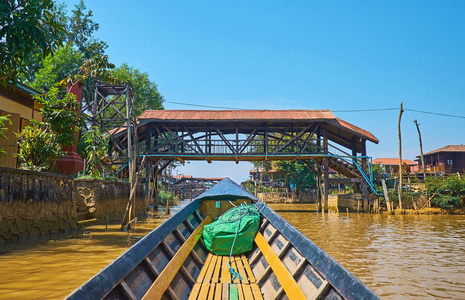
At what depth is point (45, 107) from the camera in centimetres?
1044

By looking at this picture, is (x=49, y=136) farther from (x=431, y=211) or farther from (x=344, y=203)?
(x=431, y=211)

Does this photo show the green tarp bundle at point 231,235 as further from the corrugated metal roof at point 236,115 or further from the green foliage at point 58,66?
the green foliage at point 58,66

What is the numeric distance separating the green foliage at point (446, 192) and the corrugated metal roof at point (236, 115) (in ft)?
25.0

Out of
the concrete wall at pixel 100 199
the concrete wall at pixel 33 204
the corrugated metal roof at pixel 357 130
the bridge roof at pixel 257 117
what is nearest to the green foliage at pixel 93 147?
the concrete wall at pixel 100 199

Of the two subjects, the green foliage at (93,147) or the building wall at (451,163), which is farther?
the building wall at (451,163)

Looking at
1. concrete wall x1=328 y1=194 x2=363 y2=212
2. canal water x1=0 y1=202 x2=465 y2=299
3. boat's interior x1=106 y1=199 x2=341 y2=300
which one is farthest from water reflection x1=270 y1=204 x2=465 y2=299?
concrete wall x1=328 y1=194 x2=363 y2=212

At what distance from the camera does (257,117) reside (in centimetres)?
1933

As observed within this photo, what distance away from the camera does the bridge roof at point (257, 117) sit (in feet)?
62.4

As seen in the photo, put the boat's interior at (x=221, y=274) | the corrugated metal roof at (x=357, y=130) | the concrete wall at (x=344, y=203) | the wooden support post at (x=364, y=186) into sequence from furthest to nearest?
the concrete wall at (x=344, y=203), the wooden support post at (x=364, y=186), the corrugated metal roof at (x=357, y=130), the boat's interior at (x=221, y=274)

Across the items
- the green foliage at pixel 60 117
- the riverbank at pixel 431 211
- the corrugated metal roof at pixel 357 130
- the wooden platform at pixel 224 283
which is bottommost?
the riverbank at pixel 431 211

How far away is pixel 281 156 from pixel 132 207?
10.7m

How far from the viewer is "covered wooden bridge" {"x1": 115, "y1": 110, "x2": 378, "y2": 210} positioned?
19.3m

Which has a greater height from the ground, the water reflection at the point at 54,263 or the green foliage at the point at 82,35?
the green foliage at the point at 82,35

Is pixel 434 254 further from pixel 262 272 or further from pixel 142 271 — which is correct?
pixel 142 271
